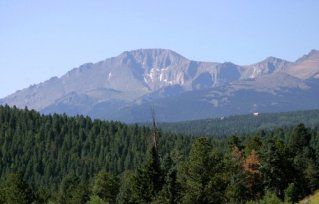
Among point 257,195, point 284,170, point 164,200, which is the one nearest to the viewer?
point 164,200

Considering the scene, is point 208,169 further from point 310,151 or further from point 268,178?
point 310,151

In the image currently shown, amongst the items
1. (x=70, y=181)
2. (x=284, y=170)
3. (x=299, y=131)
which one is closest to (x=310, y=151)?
(x=299, y=131)

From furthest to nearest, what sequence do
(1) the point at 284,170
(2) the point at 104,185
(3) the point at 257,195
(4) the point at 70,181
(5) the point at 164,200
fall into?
(4) the point at 70,181, (2) the point at 104,185, (1) the point at 284,170, (3) the point at 257,195, (5) the point at 164,200

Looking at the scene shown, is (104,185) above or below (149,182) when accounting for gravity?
below

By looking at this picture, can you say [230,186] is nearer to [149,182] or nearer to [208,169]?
[208,169]

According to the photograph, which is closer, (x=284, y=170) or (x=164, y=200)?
(x=164, y=200)

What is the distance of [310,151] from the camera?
16325 cm

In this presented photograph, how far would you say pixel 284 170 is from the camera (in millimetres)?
115562

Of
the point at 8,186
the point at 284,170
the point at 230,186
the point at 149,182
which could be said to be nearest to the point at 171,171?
the point at 149,182

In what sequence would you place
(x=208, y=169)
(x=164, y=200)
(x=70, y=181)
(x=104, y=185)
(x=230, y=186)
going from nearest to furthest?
(x=164, y=200) < (x=208, y=169) < (x=230, y=186) < (x=104, y=185) < (x=70, y=181)

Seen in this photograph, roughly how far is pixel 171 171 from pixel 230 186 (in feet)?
52.2

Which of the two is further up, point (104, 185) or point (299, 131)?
point (299, 131)

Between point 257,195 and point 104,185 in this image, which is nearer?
point 257,195

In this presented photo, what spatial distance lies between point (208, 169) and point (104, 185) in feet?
184
